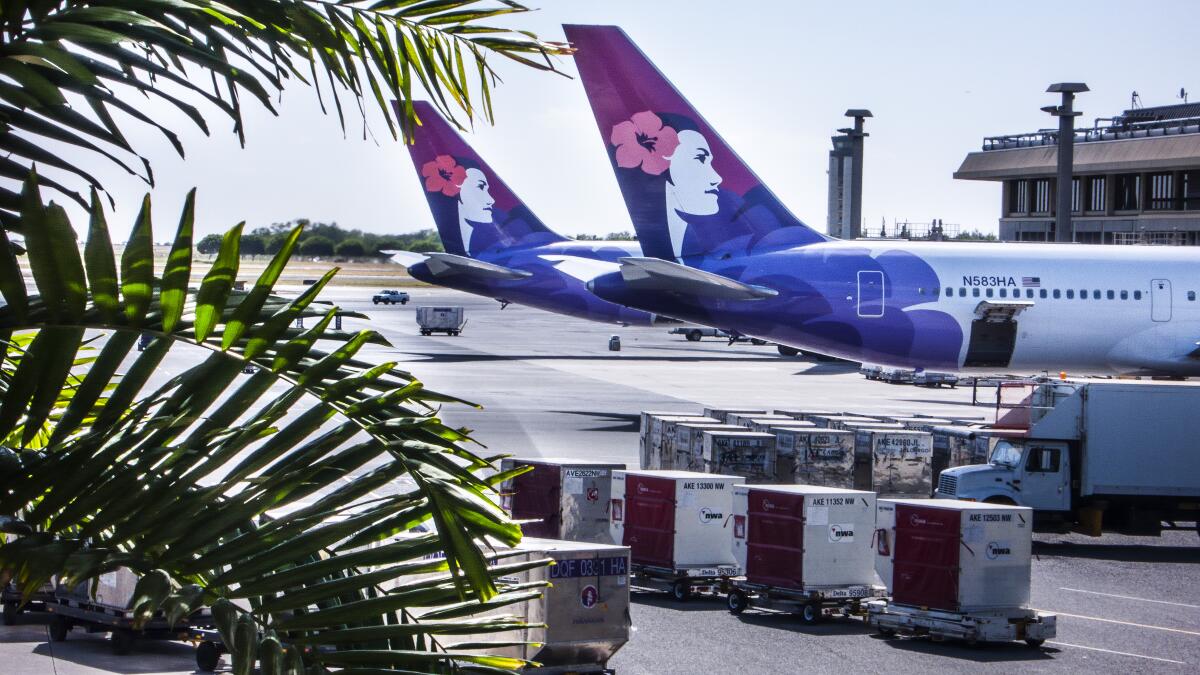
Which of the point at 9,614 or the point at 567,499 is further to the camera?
the point at 567,499

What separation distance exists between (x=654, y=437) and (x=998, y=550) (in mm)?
11246

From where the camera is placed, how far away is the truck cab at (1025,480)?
25.2m

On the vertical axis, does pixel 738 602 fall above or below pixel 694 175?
below

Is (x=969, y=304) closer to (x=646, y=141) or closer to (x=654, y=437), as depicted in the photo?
(x=646, y=141)

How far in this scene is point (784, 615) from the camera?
64.5 feet

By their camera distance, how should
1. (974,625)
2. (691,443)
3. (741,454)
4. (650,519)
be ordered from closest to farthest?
(974,625) → (650,519) → (741,454) → (691,443)

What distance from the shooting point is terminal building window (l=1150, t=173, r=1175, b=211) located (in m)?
89.4

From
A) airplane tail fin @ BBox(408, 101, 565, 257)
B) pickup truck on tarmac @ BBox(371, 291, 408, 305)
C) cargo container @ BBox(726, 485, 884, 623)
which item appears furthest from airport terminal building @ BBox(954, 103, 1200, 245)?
cargo container @ BBox(726, 485, 884, 623)

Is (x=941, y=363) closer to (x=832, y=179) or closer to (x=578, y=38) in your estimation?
(x=578, y=38)

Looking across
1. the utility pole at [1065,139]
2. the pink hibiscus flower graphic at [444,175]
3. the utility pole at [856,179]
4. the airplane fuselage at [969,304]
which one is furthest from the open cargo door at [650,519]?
the utility pole at [856,179]

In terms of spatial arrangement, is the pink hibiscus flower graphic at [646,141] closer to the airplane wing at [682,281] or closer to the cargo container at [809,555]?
the airplane wing at [682,281]

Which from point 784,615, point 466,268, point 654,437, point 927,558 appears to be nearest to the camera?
point 927,558

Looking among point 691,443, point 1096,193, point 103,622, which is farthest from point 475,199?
point 1096,193

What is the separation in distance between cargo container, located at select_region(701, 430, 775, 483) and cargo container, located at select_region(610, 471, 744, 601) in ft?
15.2
